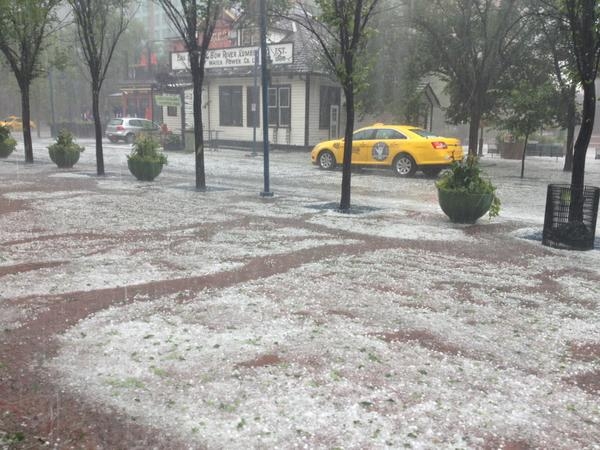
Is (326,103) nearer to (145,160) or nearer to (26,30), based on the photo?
(26,30)

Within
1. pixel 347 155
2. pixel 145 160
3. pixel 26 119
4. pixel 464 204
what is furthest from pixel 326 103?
pixel 464 204

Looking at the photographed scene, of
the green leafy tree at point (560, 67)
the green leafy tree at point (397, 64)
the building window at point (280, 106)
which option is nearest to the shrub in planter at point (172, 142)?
the building window at point (280, 106)

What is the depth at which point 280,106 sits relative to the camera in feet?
96.4

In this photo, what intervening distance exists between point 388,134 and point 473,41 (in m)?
4.87

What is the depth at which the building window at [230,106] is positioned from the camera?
3077 centimetres

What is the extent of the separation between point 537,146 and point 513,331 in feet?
83.0

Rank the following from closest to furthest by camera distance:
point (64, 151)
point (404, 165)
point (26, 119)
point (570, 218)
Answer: point (570, 218), point (404, 165), point (64, 151), point (26, 119)

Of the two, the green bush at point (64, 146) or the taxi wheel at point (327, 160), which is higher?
the green bush at point (64, 146)

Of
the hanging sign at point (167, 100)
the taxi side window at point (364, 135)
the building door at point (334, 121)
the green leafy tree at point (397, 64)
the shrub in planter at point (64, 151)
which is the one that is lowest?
the shrub in planter at point (64, 151)

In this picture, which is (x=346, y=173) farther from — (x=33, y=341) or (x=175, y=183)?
(x=33, y=341)

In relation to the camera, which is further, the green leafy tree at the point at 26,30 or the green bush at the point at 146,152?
the green leafy tree at the point at 26,30

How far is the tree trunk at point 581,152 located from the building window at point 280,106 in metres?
21.7

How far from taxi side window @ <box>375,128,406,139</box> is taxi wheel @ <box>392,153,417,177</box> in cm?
60

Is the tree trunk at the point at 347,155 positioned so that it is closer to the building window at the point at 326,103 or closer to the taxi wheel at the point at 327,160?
the taxi wheel at the point at 327,160
